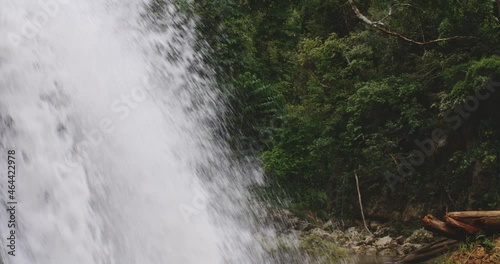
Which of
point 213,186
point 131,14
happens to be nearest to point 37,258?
point 213,186

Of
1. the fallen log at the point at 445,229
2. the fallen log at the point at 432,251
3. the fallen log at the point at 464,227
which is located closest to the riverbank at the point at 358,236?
the fallen log at the point at 432,251

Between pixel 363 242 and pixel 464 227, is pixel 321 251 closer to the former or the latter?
pixel 464 227

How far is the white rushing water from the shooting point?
121 inches

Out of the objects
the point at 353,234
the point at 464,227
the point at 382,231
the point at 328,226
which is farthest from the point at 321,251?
the point at 328,226

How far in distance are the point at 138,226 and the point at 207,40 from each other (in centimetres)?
1477

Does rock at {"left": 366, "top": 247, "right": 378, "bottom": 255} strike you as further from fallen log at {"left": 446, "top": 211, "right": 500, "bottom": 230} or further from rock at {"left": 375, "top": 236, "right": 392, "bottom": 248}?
fallen log at {"left": 446, "top": 211, "right": 500, "bottom": 230}

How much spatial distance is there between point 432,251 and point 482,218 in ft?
5.13

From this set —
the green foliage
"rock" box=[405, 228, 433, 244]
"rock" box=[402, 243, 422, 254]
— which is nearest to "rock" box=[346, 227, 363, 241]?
"rock" box=[405, 228, 433, 244]

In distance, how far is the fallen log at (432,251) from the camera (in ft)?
24.0

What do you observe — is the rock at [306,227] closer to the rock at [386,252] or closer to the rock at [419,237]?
the rock at [386,252]

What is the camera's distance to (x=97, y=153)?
3.73m

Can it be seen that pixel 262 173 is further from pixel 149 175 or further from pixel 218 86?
pixel 149 175

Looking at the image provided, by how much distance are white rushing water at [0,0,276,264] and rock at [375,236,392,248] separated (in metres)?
6.26

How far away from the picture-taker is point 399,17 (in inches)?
486
